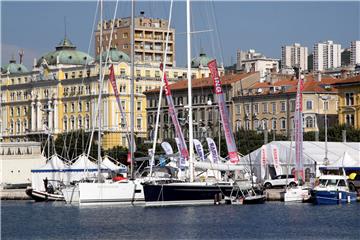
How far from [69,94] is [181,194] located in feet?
353

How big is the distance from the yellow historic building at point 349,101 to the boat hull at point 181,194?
209ft

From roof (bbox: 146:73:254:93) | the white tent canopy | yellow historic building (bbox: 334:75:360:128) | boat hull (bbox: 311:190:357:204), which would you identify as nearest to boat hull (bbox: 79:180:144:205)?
boat hull (bbox: 311:190:357:204)

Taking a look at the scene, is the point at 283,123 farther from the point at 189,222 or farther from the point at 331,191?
the point at 189,222

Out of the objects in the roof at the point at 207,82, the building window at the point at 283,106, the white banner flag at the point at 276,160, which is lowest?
the white banner flag at the point at 276,160

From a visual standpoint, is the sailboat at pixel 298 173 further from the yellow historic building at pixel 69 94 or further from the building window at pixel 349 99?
the yellow historic building at pixel 69 94

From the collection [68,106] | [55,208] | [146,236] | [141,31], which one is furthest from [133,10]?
[141,31]

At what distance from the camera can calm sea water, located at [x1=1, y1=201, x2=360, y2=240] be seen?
195 feet

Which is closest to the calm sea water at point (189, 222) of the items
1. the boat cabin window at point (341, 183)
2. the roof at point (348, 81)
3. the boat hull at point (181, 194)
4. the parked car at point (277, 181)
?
the boat hull at point (181, 194)

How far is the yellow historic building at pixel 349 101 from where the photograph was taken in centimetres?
13688

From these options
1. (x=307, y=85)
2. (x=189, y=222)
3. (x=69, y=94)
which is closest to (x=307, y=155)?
(x=189, y=222)

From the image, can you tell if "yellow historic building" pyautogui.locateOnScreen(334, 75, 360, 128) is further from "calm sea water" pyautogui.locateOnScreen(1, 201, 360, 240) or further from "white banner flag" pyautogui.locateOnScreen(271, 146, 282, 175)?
"calm sea water" pyautogui.locateOnScreen(1, 201, 360, 240)

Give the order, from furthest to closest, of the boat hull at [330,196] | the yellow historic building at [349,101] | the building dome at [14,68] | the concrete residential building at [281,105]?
1. the building dome at [14,68]
2. the concrete residential building at [281,105]
3. the yellow historic building at [349,101]
4. the boat hull at [330,196]

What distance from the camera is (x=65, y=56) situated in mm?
182250

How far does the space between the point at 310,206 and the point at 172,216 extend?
1148 centimetres
